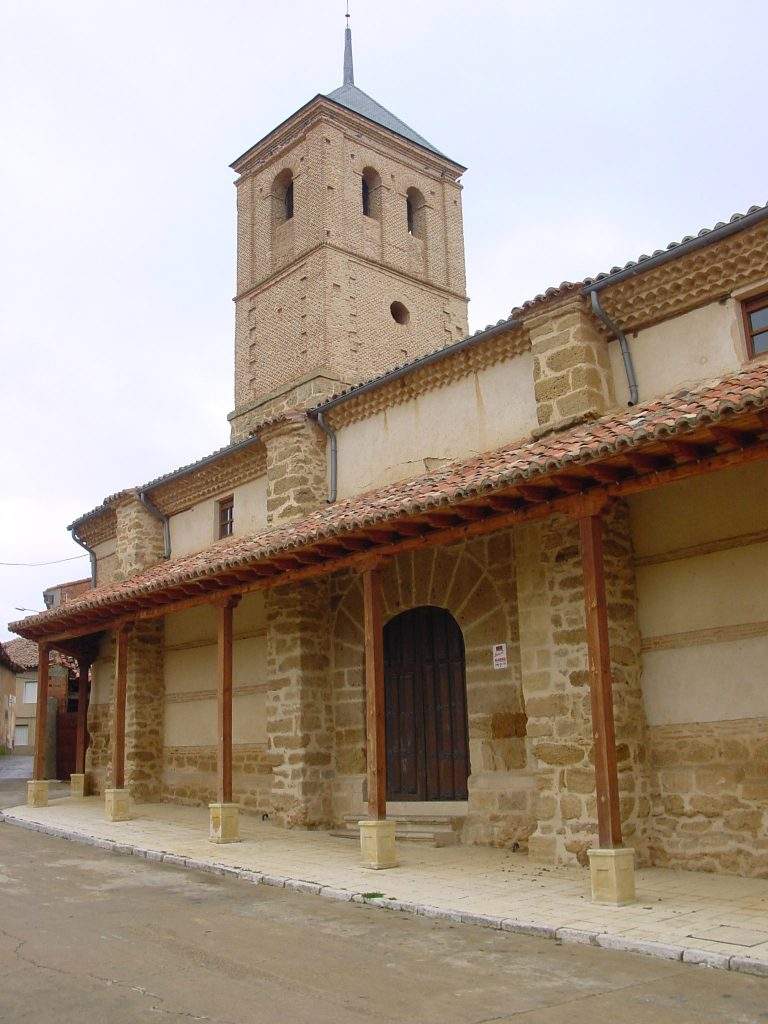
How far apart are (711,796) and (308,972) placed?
4224mm

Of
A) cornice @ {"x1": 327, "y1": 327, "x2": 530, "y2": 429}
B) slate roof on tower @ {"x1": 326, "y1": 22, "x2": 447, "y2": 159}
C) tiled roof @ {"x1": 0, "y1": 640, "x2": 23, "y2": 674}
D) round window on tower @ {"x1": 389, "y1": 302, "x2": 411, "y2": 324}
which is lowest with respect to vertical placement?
tiled roof @ {"x1": 0, "y1": 640, "x2": 23, "y2": 674}

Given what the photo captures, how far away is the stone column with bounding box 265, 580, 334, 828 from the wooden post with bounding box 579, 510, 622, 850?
5.37 m

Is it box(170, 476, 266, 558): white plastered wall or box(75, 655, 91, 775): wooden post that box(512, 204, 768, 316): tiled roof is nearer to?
box(170, 476, 266, 558): white plastered wall

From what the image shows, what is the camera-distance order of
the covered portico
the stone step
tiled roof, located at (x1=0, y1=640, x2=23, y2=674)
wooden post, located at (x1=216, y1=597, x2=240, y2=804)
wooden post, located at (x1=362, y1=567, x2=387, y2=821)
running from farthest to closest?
tiled roof, located at (x1=0, y1=640, x2=23, y2=674) → wooden post, located at (x1=216, y1=597, x2=240, y2=804) → the stone step → wooden post, located at (x1=362, y1=567, x2=387, y2=821) → the covered portico

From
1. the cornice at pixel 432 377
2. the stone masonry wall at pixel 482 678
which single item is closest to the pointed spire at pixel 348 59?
the cornice at pixel 432 377

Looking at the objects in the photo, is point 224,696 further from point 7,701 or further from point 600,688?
point 7,701

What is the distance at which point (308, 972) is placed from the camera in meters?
5.33

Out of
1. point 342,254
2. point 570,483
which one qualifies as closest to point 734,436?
point 570,483

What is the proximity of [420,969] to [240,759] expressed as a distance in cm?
852

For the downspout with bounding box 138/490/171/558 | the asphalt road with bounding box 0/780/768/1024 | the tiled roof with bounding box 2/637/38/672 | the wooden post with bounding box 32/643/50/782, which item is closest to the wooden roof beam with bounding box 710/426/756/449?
the asphalt road with bounding box 0/780/768/1024

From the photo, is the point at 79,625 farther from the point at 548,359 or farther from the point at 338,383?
the point at 548,359

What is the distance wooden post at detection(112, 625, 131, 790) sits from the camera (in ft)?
44.0

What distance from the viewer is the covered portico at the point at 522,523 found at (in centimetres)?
675

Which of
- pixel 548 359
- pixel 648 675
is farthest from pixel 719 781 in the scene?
pixel 548 359
